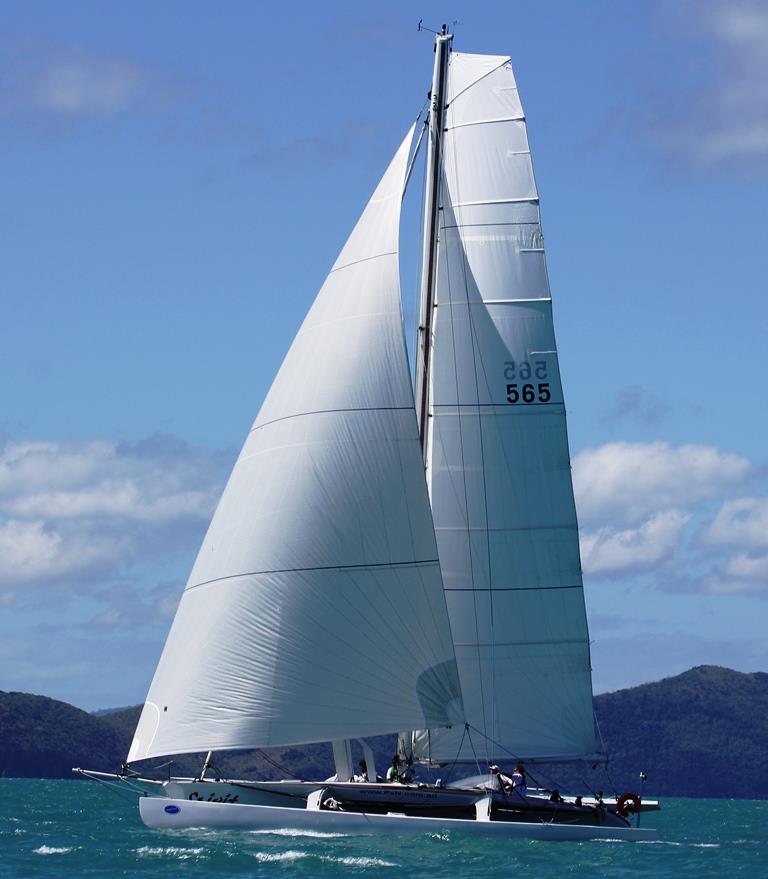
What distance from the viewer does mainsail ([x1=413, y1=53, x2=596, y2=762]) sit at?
33.1 meters

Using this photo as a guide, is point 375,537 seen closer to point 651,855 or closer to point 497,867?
point 497,867

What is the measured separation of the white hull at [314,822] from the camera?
101 feet

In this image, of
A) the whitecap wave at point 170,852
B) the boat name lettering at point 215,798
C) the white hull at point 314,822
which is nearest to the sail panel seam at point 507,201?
the white hull at point 314,822

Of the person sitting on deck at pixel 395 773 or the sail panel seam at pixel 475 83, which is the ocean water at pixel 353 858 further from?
the sail panel seam at pixel 475 83

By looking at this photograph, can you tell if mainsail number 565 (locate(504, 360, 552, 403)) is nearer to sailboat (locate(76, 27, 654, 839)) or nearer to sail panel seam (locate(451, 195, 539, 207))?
sailboat (locate(76, 27, 654, 839))

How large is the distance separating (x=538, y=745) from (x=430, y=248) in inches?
396

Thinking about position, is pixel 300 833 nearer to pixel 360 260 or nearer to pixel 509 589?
pixel 509 589

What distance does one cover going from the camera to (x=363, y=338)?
32188mm

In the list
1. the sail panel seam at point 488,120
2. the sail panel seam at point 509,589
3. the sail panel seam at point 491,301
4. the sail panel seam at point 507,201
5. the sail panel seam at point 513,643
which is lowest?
the sail panel seam at point 513,643

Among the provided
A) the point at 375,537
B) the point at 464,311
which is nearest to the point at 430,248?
the point at 464,311

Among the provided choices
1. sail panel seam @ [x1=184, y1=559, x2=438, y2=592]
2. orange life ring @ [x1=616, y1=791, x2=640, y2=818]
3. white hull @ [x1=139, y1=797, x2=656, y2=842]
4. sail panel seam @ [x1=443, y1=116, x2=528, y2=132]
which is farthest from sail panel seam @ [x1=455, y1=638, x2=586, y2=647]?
sail panel seam @ [x1=443, y1=116, x2=528, y2=132]

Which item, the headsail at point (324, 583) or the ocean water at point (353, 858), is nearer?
the ocean water at point (353, 858)

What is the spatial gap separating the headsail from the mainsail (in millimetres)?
1753

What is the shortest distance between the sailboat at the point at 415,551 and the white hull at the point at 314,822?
5 cm
